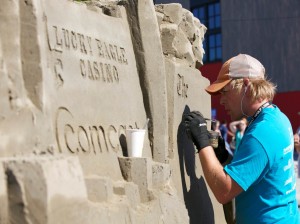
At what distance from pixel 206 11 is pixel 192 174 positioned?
19.8 metres

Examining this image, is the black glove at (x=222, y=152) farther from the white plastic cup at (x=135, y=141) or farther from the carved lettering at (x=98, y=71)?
the carved lettering at (x=98, y=71)

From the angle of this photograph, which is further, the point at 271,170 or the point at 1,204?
the point at 271,170

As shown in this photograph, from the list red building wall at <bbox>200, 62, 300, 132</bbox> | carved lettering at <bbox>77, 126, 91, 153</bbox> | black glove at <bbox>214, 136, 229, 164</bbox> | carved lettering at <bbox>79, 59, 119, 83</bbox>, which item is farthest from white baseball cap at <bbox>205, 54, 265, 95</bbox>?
red building wall at <bbox>200, 62, 300, 132</bbox>

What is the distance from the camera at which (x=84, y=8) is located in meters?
3.40

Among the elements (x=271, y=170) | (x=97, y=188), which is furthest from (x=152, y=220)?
(x=271, y=170)

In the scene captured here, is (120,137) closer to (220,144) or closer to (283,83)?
(220,144)

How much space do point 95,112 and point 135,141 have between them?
30 cm

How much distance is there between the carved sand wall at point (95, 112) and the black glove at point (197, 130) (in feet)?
0.70

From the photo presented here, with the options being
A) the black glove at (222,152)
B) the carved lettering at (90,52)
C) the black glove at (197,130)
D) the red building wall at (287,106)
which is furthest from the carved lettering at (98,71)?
the red building wall at (287,106)

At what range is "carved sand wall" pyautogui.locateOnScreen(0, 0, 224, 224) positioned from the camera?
100 inches

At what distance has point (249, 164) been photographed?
2957mm

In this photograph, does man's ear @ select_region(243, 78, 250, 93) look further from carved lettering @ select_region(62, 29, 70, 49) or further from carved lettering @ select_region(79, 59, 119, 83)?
carved lettering @ select_region(62, 29, 70, 49)

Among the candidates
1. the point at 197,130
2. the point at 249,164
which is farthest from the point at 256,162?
the point at 197,130

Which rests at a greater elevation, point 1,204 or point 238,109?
point 238,109
